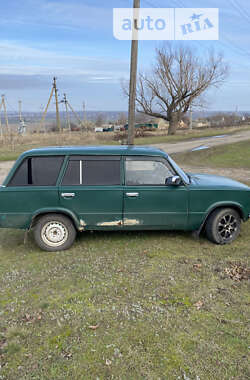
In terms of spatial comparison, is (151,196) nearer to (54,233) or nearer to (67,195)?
(67,195)

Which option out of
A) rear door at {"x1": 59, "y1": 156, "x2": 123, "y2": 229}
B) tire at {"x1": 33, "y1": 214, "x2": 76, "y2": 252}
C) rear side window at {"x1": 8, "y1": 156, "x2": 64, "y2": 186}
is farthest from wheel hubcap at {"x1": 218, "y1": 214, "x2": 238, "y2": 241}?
rear side window at {"x1": 8, "y1": 156, "x2": 64, "y2": 186}

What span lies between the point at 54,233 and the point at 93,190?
976 mm

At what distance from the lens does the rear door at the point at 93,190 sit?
492cm

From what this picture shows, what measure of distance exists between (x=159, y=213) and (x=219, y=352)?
251 centimetres

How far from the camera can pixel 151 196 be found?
16.3ft

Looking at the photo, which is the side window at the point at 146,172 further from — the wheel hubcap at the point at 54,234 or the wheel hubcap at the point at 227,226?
the wheel hubcap at the point at 54,234

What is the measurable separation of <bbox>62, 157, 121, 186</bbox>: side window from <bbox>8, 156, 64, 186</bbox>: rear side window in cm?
20

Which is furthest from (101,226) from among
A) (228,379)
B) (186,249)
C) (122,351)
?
(228,379)

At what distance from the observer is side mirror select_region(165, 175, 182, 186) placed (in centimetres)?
488

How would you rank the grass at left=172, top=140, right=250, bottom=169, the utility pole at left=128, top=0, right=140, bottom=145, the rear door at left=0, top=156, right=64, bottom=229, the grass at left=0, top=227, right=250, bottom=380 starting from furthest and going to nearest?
the grass at left=172, top=140, right=250, bottom=169 < the utility pole at left=128, top=0, right=140, bottom=145 < the rear door at left=0, top=156, right=64, bottom=229 < the grass at left=0, top=227, right=250, bottom=380

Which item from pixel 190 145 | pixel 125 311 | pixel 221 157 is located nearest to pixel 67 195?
pixel 125 311

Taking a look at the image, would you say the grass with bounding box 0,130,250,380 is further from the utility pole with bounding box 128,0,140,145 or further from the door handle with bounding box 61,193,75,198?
the utility pole with bounding box 128,0,140,145

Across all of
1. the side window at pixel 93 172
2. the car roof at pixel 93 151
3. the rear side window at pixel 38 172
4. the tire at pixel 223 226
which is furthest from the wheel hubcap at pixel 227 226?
the rear side window at pixel 38 172

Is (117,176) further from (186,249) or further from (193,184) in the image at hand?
(186,249)
